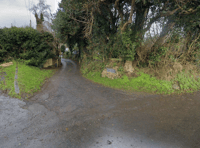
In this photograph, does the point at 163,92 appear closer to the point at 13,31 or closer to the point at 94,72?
the point at 94,72

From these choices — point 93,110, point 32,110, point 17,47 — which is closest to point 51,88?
point 32,110

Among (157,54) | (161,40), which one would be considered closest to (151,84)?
(157,54)

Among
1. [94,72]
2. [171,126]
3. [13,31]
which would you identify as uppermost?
[13,31]

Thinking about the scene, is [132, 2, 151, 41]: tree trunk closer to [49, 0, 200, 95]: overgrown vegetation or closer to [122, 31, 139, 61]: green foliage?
[49, 0, 200, 95]: overgrown vegetation

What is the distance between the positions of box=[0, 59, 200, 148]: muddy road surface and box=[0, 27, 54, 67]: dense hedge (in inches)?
231

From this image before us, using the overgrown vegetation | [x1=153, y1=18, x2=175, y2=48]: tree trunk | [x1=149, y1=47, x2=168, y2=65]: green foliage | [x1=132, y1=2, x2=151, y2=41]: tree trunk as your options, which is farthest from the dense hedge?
[x1=153, y1=18, x2=175, y2=48]: tree trunk

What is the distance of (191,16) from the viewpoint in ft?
20.1

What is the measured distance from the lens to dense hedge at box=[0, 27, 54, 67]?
30.7ft

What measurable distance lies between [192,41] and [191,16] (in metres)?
1.95

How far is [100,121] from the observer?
11.7 ft

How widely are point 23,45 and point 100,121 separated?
32.7 feet

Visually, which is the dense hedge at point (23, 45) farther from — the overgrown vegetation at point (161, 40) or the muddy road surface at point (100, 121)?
the muddy road surface at point (100, 121)

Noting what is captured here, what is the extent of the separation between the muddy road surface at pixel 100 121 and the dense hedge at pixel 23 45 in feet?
19.2

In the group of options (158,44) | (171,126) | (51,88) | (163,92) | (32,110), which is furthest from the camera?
(158,44)
